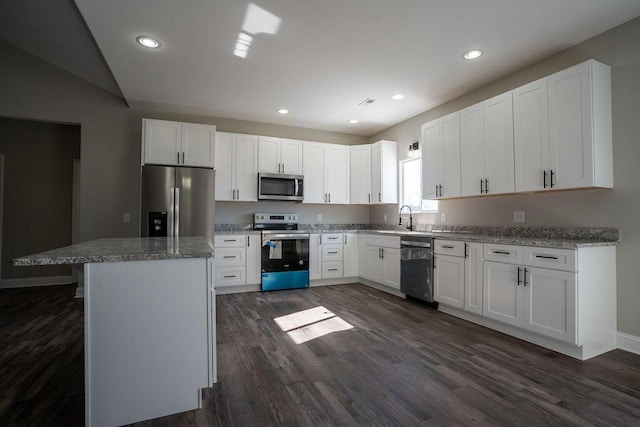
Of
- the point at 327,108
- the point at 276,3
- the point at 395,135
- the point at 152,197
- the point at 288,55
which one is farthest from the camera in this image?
the point at 395,135

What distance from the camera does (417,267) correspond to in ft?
12.6

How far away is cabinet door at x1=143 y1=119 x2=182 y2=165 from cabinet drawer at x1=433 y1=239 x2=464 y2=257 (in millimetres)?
3488

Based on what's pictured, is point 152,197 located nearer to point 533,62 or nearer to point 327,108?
point 327,108

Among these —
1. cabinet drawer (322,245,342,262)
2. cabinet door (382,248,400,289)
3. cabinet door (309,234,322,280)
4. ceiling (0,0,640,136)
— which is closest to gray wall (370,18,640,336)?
ceiling (0,0,640,136)

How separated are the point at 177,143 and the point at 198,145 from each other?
266 millimetres

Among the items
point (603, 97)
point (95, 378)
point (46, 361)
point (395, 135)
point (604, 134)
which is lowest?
point (46, 361)

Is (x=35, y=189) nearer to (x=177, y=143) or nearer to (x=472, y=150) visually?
(x=177, y=143)

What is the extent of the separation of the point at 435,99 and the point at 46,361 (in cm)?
471

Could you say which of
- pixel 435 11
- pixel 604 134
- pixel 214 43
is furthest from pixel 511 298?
pixel 214 43

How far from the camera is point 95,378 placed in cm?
158

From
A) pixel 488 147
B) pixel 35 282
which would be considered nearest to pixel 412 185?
pixel 488 147

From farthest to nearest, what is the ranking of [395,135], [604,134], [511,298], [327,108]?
[395,135]
[327,108]
[511,298]
[604,134]

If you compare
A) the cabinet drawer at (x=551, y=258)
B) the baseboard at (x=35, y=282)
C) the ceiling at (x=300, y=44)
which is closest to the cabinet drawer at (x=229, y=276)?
the ceiling at (x=300, y=44)

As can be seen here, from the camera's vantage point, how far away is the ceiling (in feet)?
7.86
